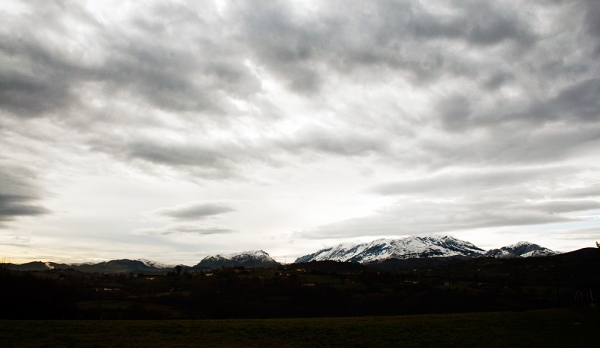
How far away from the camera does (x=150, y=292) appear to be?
162 metres

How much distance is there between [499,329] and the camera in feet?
171

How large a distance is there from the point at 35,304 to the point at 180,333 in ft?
152

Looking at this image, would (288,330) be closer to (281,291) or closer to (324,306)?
(324,306)

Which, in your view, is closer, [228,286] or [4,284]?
[4,284]

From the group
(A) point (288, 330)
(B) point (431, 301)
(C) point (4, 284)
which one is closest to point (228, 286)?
(B) point (431, 301)

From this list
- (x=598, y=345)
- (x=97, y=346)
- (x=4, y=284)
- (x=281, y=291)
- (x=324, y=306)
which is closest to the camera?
(x=97, y=346)

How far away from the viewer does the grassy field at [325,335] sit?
39812 mm

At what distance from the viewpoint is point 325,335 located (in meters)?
47.0

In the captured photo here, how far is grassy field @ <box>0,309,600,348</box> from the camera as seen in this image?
3981 cm

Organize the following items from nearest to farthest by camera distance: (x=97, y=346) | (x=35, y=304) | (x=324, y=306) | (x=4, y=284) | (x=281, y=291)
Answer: (x=97, y=346) → (x=35, y=304) → (x=4, y=284) → (x=324, y=306) → (x=281, y=291)

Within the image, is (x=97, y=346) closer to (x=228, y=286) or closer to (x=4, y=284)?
(x=4, y=284)

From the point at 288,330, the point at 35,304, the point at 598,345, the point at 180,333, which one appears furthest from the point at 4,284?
the point at 598,345

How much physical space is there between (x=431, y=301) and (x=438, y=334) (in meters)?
99.8

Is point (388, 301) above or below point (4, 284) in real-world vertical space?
below
